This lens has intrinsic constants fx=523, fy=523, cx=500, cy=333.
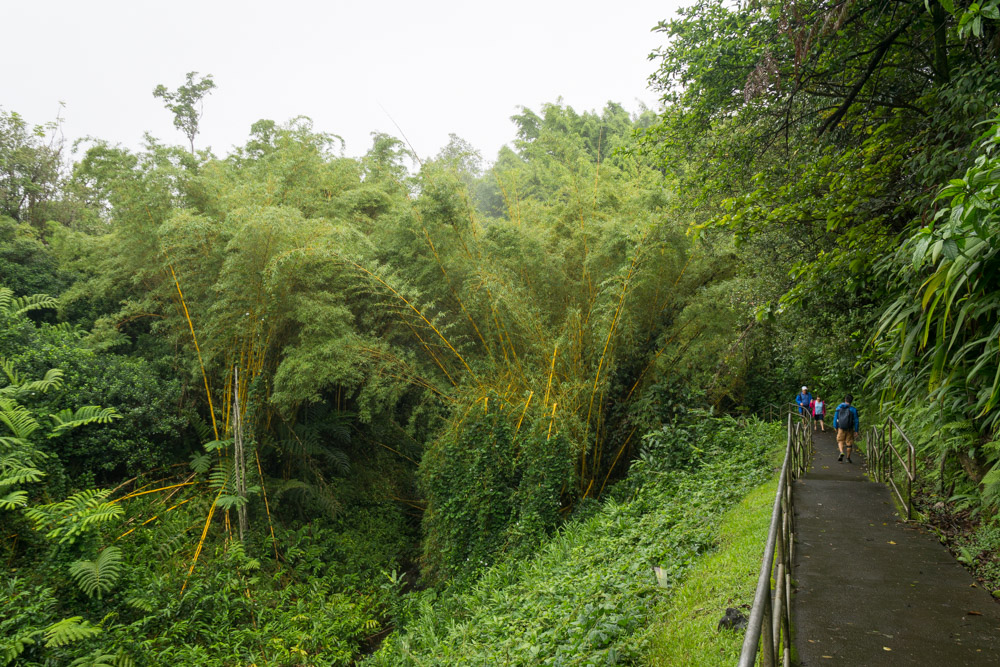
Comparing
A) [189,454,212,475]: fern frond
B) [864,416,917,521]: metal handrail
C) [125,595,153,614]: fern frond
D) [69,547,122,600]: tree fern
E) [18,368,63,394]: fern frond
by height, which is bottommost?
[125,595,153,614]: fern frond

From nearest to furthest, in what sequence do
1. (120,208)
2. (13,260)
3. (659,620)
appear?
(659,620)
(120,208)
(13,260)

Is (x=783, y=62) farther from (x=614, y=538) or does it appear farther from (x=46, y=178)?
(x=46, y=178)

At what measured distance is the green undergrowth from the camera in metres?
3.43

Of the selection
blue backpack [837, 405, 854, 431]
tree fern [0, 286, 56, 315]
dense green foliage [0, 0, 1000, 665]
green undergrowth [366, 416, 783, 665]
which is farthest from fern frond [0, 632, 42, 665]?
blue backpack [837, 405, 854, 431]

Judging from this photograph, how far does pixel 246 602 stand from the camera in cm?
614

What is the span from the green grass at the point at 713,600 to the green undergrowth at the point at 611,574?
0.04 m

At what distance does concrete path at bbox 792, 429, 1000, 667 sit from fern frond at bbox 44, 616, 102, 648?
233 inches

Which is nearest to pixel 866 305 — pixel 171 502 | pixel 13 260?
pixel 171 502

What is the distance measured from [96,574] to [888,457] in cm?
878

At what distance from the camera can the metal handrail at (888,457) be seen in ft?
15.4

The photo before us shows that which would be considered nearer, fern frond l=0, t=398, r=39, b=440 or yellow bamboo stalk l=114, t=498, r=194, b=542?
fern frond l=0, t=398, r=39, b=440

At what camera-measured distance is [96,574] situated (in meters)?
5.38

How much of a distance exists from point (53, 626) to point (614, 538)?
17.3 ft

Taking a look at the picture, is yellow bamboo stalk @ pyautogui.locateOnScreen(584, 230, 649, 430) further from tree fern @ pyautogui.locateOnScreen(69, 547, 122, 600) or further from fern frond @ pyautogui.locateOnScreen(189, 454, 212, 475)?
tree fern @ pyautogui.locateOnScreen(69, 547, 122, 600)
